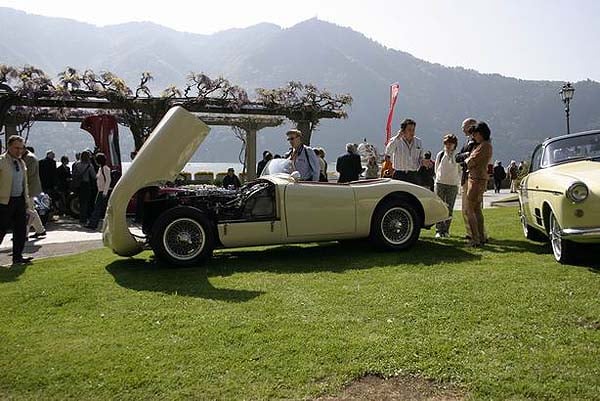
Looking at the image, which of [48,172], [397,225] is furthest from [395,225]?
[48,172]

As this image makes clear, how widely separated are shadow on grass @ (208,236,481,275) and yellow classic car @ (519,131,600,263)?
99 centimetres

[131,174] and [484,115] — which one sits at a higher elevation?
[484,115]

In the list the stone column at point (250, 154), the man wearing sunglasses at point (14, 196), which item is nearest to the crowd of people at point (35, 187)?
the man wearing sunglasses at point (14, 196)

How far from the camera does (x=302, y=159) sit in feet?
27.5

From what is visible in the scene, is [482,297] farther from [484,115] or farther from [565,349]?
[484,115]

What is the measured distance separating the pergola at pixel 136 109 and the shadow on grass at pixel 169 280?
12.3 metres

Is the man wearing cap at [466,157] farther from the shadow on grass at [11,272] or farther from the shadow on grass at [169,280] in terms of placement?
the shadow on grass at [11,272]

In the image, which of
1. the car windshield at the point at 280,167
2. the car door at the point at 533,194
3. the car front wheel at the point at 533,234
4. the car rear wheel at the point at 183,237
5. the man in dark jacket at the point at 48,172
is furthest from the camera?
the man in dark jacket at the point at 48,172

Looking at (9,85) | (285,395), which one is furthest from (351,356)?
(9,85)

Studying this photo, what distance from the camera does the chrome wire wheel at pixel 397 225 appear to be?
709cm

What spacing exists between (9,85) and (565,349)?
58.3ft

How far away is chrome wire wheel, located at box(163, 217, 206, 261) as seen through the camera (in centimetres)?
644

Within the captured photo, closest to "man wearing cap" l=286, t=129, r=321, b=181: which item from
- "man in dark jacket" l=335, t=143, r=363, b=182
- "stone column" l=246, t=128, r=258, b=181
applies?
"man in dark jacket" l=335, t=143, r=363, b=182

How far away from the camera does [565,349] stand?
353cm
